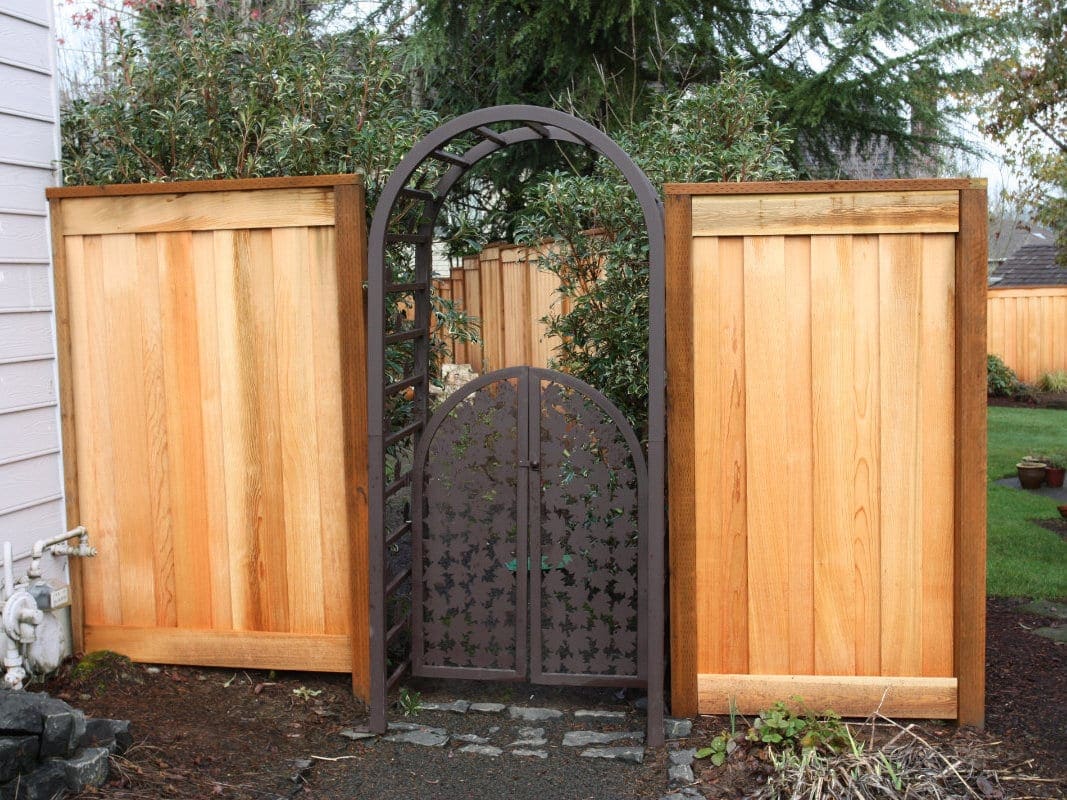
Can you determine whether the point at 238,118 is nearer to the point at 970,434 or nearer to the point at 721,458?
the point at 721,458

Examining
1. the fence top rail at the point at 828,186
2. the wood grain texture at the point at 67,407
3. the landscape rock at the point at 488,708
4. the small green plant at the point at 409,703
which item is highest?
the fence top rail at the point at 828,186

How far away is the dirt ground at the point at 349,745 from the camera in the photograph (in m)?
3.31

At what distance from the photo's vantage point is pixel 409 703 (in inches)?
158

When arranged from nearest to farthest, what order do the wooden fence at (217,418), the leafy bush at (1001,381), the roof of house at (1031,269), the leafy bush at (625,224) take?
the wooden fence at (217,418)
the leafy bush at (625,224)
the leafy bush at (1001,381)
the roof of house at (1031,269)

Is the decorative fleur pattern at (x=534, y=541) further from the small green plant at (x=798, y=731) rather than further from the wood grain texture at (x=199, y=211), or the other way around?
the wood grain texture at (x=199, y=211)

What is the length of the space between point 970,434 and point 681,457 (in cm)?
98

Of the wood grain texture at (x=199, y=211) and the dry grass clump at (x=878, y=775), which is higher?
the wood grain texture at (x=199, y=211)

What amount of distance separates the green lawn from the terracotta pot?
156mm

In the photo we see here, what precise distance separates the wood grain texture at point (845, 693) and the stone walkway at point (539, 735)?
19 cm

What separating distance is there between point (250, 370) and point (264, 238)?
1.67 feet

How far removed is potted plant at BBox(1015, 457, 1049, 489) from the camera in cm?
826

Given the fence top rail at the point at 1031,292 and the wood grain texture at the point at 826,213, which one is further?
the fence top rail at the point at 1031,292

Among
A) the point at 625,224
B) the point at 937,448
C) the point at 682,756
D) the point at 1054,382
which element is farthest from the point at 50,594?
the point at 1054,382

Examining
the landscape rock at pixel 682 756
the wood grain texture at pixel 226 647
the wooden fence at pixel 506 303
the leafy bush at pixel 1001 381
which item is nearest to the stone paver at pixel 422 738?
the wood grain texture at pixel 226 647
